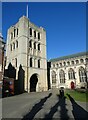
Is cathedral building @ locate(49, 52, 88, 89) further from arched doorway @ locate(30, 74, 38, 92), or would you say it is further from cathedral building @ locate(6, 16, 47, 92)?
arched doorway @ locate(30, 74, 38, 92)

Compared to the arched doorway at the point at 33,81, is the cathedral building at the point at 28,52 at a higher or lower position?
higher

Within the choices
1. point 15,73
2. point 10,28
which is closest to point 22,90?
point 15,73

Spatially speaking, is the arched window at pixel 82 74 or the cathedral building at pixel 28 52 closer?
the cathedral building at pixel 28 52

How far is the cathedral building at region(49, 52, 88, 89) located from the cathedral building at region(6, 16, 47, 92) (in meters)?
12.2

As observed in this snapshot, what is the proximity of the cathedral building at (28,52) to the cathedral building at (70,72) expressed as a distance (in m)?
12.2

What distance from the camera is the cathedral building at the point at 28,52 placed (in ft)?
126

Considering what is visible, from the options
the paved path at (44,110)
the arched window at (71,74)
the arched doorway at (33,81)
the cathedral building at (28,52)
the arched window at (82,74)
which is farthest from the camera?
the arched window at (71,74)

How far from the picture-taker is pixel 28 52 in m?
39.8

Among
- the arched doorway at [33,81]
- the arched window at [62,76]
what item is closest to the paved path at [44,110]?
the arched doorway at [33,81]

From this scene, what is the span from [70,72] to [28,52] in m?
19.3

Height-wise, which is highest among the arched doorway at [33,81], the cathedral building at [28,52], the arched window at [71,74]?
the cathedral building at [28,52]

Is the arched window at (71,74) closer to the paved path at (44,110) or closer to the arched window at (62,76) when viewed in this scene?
the arched window at (62,76)

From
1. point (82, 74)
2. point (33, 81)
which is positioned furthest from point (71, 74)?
point (33, 81)

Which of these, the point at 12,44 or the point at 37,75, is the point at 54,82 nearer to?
the point at 37,75
